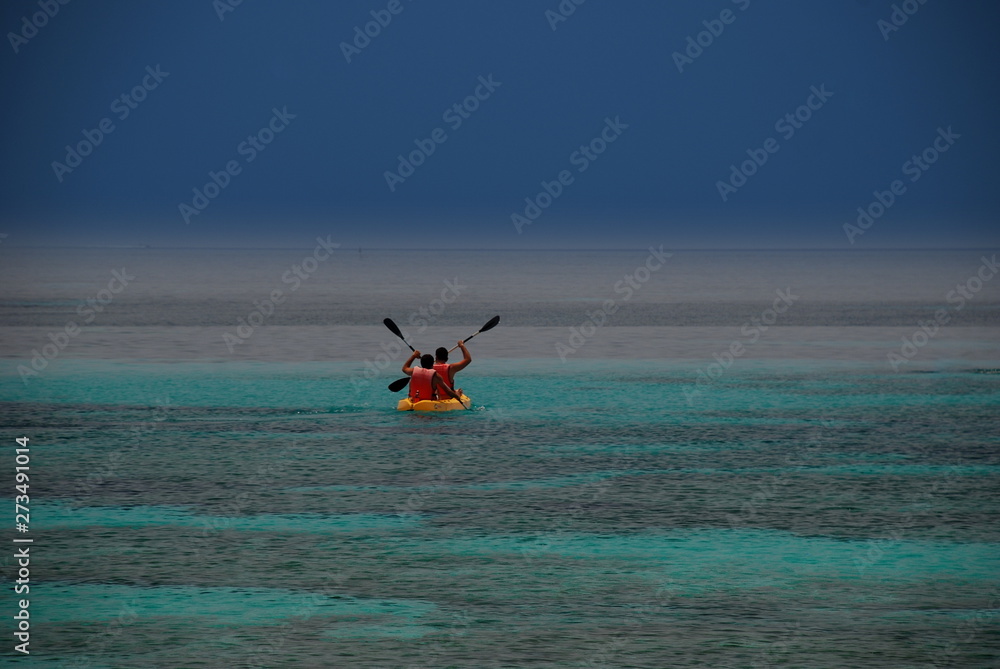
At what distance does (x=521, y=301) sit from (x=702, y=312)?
12.5 meters

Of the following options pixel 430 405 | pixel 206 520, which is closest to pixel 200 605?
pixel 206 520

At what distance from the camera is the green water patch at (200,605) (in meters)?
12.7

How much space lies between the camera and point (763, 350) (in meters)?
38.8

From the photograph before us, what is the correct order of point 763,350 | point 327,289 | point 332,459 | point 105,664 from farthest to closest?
point 327,289 < point 763,350 < point 332,459 < point 105,664

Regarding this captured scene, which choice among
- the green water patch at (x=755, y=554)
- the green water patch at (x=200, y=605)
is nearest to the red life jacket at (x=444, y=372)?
the green water patch at (x=755, y=554)

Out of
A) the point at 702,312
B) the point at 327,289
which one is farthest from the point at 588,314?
the point at 327,289

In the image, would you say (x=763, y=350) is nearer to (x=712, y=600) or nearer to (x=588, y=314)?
(x=588, y=314)

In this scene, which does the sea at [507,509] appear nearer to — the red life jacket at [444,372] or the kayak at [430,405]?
the kayak at [430,405]

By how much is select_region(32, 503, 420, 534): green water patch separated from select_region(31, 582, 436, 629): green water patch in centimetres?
262

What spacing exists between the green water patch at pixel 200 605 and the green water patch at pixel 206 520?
103 inches

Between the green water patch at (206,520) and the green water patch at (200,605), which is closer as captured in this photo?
the green water patch at (200,605)

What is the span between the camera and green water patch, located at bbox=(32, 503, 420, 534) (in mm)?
16203

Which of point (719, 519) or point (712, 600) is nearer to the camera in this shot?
point (712, 600)

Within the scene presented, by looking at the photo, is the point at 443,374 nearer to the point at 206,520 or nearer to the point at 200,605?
the point at 206,520
